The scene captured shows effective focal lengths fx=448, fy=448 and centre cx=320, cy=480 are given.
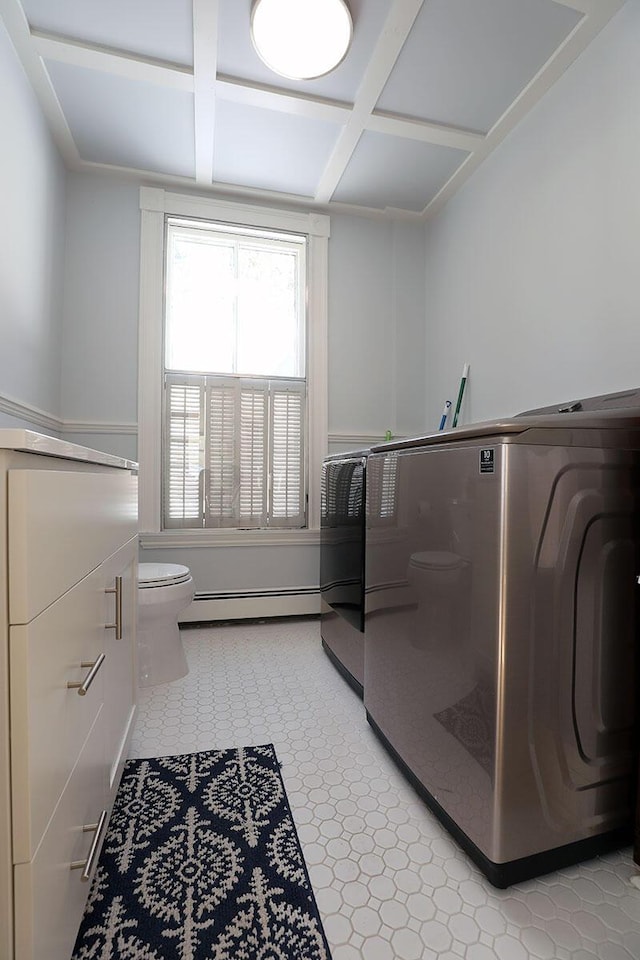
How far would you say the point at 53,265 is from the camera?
2.11 m

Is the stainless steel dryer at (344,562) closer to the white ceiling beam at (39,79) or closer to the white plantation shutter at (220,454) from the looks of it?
the white plantation shutter at (220,454)

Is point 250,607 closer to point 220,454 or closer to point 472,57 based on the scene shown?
point 220,454

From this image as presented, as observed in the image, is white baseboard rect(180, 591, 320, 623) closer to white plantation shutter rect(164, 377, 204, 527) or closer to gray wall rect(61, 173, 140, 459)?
white plantation shutter rect(164, 377, 204, 527)

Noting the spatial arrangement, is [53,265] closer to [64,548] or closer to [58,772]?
[64,548]

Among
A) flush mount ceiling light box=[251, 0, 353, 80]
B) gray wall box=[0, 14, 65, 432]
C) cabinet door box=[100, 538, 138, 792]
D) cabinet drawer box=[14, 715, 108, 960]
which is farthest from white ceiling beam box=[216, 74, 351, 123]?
cabinet drawer box=[14, 715, 108, 960]

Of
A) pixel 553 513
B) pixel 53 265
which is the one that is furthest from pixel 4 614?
pixel 53 265

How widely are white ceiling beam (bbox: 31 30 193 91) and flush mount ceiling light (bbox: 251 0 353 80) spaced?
14.2 inches

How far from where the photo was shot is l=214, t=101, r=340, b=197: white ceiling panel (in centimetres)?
198

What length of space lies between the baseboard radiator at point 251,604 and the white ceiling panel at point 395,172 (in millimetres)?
2272

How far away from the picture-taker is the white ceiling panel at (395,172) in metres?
2.14

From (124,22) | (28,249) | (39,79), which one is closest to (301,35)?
(124,22)

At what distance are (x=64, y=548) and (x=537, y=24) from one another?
85.6 inches

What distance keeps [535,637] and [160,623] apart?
57.5 inches

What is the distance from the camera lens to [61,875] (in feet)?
1.95
